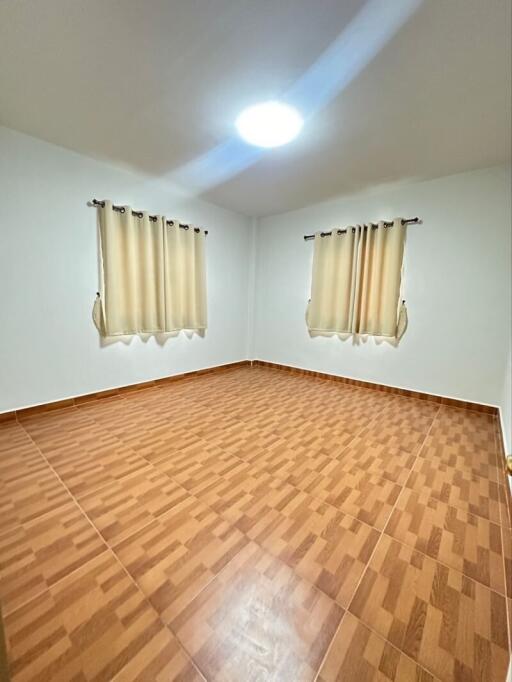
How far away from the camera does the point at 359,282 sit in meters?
3.44

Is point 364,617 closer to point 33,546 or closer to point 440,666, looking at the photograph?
point 440,666

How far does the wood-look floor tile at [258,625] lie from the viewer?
0.79 metres

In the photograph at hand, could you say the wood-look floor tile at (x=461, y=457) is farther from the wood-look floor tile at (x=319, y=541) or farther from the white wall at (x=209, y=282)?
the wood-look floor tile at (x=319, y=541)

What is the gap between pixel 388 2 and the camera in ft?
3.77

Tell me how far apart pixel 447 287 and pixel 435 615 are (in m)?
2.89

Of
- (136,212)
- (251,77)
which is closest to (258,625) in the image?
(251,77)

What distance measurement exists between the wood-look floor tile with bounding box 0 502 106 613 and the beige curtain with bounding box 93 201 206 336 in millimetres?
1923

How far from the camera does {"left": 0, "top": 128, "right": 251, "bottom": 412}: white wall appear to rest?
7.36ft

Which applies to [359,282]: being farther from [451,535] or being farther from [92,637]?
[92,637]

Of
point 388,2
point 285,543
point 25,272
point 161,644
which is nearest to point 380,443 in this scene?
point 285,543

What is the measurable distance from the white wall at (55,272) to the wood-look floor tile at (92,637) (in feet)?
6.67

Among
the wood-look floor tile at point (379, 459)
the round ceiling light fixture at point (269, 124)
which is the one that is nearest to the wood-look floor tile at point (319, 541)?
the wood-look floor tile at point (379, 459)

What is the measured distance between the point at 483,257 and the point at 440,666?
3.15 meters

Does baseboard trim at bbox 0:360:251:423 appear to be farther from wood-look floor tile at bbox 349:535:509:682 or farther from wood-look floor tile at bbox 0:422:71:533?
wood-look floor tile at bbox 349:535:509:682
